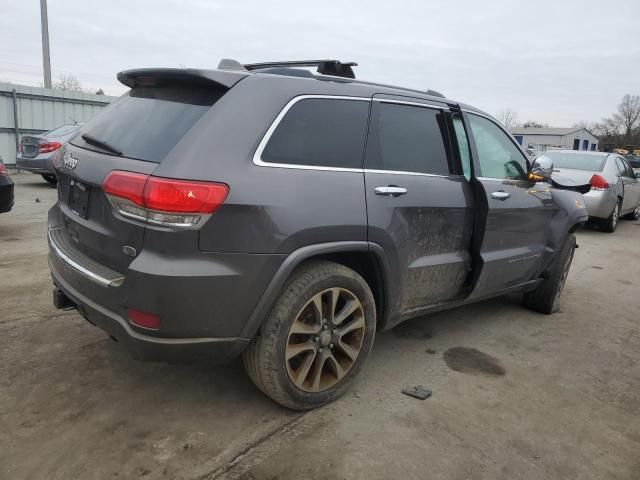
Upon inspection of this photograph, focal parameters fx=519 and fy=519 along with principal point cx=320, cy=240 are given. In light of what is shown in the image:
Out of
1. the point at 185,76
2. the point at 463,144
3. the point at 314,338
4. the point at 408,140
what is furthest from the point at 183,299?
the point at 463,144

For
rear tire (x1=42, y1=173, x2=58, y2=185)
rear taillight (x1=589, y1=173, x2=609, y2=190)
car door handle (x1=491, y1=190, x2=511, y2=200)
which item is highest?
car door handle (x1=491, y1=190, x2=511, y2=200)

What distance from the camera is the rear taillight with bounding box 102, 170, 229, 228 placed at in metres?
2.26

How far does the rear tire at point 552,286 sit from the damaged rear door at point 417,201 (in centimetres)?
145

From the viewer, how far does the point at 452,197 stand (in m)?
3.43

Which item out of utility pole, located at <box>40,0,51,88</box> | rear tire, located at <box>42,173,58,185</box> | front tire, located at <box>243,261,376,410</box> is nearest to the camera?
front tire, located at <box>243,261,376,410</box>

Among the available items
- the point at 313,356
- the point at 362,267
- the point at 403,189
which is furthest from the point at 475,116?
the point at 313,356

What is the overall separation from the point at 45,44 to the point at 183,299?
62.4 feet

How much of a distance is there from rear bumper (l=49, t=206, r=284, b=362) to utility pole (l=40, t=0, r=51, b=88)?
59.5ft

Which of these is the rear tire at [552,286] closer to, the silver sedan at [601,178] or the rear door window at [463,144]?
the rear door window at [463,144]

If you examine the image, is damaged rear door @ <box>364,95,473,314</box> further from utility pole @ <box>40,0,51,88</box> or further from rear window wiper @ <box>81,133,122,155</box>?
utility pole @ <box>40,0,51,88</box>

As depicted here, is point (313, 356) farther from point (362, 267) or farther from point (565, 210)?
point (565, 210)

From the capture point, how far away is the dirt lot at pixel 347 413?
2.44 meters

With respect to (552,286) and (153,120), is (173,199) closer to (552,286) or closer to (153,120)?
(153,120)

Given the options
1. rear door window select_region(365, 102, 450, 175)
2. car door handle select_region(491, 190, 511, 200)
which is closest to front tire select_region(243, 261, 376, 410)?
rear door window select_region(365, 102, 450, 175)
